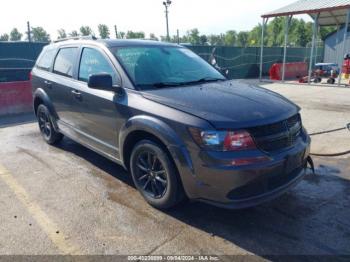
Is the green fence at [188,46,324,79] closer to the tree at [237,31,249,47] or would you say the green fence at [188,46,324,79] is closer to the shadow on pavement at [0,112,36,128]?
the shadow on pavement at [0,112,36,128]

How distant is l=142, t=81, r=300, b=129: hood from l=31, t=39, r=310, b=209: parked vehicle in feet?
0.03

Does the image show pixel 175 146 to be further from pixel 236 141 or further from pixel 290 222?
pixel 290 222

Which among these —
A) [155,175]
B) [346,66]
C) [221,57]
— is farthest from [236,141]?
[221,57]

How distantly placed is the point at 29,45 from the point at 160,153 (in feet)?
34.2

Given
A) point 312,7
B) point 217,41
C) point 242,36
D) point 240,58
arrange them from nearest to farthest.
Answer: point 312,7 < point 240,58 < point 217,41 < point 242,36

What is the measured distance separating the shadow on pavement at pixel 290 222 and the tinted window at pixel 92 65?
152cm

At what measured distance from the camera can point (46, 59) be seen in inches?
230

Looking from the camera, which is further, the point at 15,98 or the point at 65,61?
the point at 15,98

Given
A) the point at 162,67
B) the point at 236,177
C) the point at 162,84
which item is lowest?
the point at 236,177

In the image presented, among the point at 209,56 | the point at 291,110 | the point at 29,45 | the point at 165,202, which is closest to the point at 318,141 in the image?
the point at 291,110

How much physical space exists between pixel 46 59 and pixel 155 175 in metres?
3.49

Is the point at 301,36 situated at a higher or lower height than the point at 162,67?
lower

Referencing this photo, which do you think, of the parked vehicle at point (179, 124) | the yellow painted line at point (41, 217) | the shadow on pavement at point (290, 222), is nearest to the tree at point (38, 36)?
the yellow painted line at point (41, 217)

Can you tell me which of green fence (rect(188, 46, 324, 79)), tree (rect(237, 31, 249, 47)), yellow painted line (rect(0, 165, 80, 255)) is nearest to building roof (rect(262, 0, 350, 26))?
green fence (rect(188, 46, 324, 79))
